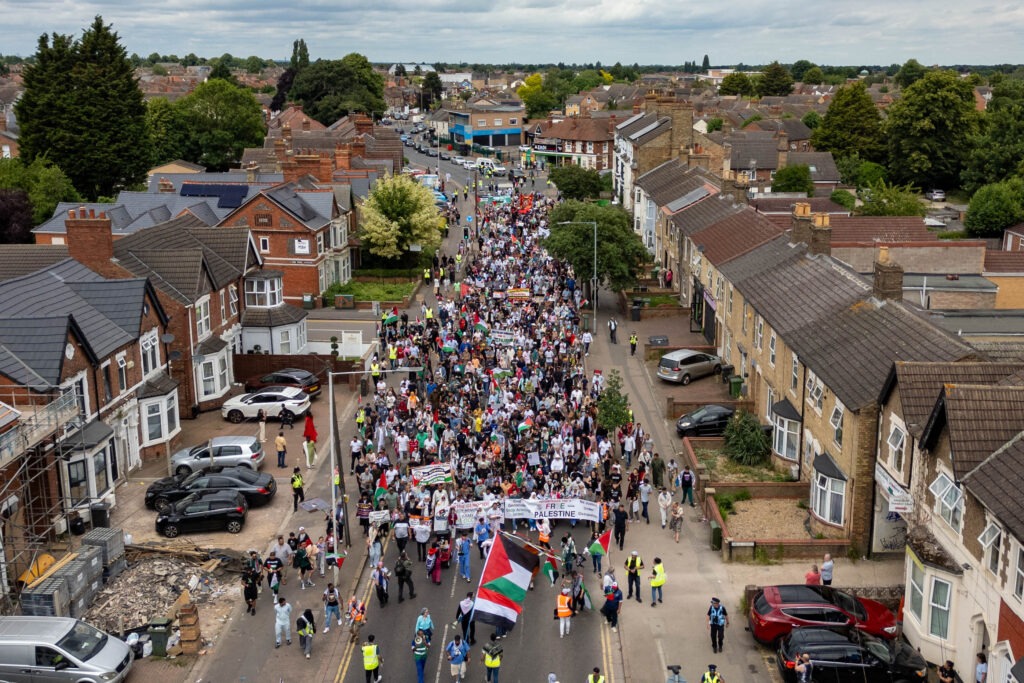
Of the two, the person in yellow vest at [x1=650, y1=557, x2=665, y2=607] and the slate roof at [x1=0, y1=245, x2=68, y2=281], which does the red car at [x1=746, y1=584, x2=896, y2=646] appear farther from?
the slate roof at [x1=0, y1=245, x2=68, y2=281]

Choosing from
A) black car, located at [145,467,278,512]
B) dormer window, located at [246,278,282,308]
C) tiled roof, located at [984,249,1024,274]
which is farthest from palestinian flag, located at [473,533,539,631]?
tiled roof, located at [984,249,1024,274]

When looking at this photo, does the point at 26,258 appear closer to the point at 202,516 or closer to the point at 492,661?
the point at 202,516

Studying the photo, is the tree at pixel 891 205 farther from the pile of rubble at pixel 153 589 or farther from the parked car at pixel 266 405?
the pile of rubble at pixel 153 589

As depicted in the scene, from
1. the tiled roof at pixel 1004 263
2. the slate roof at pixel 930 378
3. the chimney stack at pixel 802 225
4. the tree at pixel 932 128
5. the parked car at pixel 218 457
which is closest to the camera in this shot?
the slate roof at pixel 930 378

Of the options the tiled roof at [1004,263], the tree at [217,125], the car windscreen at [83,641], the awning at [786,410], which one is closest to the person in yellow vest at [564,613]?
the car windscreen at [83,641]

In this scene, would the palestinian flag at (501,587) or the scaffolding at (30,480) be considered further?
the scaffolding at (30,480)

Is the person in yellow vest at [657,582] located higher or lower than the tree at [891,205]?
lower

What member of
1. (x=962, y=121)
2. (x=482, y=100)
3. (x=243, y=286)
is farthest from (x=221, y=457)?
(x=482, y=100)
